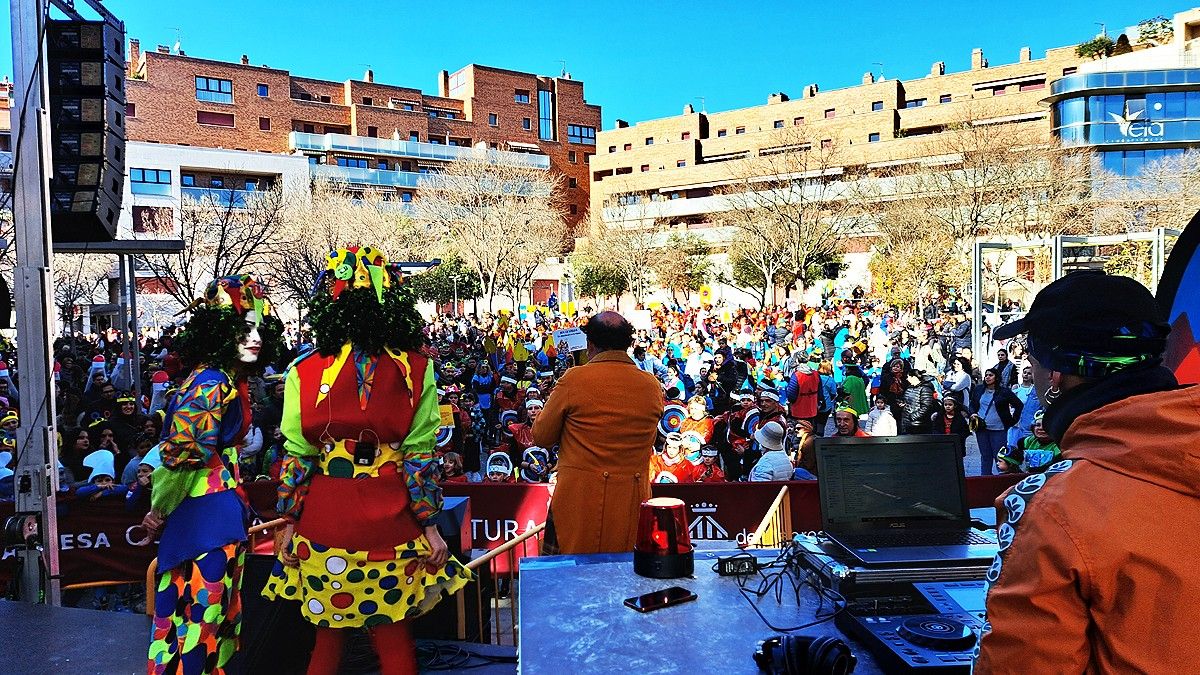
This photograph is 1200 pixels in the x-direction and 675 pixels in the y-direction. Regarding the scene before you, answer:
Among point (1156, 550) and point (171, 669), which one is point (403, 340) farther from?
point (1156, 550)

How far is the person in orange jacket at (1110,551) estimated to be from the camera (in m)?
1.30

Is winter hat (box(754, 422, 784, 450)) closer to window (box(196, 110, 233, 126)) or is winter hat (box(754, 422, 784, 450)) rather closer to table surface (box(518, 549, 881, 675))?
table surface (box(518, 549, 881, 675))

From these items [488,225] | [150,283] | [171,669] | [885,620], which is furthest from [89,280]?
[885,620]

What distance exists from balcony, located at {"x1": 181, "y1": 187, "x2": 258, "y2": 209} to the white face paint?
1215 inches

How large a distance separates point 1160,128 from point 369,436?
2120 inches

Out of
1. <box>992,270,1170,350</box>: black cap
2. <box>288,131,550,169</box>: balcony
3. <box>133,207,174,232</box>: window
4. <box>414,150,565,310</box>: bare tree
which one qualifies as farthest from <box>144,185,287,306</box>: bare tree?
<box>992,270,1170,350</box>: black cap

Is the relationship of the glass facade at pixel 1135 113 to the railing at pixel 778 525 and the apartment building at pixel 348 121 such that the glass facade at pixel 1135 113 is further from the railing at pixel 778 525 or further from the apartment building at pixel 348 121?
the railing at pixel 778 525

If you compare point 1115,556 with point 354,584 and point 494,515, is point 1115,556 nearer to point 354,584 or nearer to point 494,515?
point 354,584

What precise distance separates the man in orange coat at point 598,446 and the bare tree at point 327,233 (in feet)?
99.5

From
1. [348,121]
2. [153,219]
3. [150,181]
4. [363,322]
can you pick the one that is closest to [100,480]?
[363,322]

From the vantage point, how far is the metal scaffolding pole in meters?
4.61

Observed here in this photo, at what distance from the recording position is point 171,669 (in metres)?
3.30

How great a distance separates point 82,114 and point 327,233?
112 feet

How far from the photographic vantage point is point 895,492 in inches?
106
